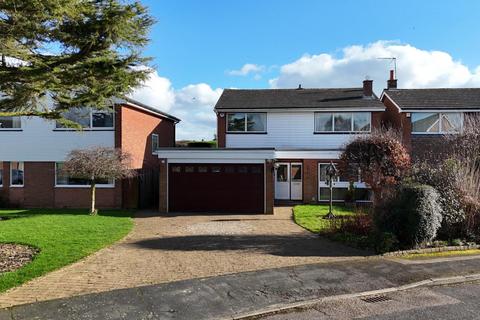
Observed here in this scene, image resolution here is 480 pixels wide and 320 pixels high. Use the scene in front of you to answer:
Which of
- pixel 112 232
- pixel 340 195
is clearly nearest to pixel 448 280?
pixel 112 232

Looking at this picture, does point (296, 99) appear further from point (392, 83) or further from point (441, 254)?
Result: point (441, 254)

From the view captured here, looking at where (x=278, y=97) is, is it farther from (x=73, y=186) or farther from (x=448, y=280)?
(x=448, y=280)

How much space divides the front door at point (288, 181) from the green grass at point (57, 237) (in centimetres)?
880

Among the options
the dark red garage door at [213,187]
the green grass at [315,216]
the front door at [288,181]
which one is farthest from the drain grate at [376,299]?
the front door at [288,181]

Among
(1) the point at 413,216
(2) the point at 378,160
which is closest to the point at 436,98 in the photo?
(2) the point at 378,160

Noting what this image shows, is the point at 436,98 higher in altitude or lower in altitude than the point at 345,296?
higher

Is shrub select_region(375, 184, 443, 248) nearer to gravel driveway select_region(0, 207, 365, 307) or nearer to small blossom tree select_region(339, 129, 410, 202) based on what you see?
gravel driveway select_region(0, 207, 365, 307)

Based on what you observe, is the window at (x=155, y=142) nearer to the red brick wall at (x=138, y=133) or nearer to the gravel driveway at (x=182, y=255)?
the red brick wall at (x=138, y=133)

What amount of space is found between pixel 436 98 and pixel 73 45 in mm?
21482

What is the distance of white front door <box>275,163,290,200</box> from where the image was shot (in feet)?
79.4

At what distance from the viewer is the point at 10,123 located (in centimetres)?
2286

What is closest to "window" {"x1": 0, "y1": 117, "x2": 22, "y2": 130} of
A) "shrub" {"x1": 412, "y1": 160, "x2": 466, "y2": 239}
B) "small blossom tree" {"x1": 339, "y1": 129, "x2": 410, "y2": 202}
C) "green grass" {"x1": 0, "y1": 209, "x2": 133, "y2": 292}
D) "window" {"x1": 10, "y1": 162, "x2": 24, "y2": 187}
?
"window" {"x1": 10, "y1": 162, "x2": 24, "y2": 187}

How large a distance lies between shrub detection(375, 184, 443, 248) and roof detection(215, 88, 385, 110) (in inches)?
506

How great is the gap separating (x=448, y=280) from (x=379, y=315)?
275 centimetres
